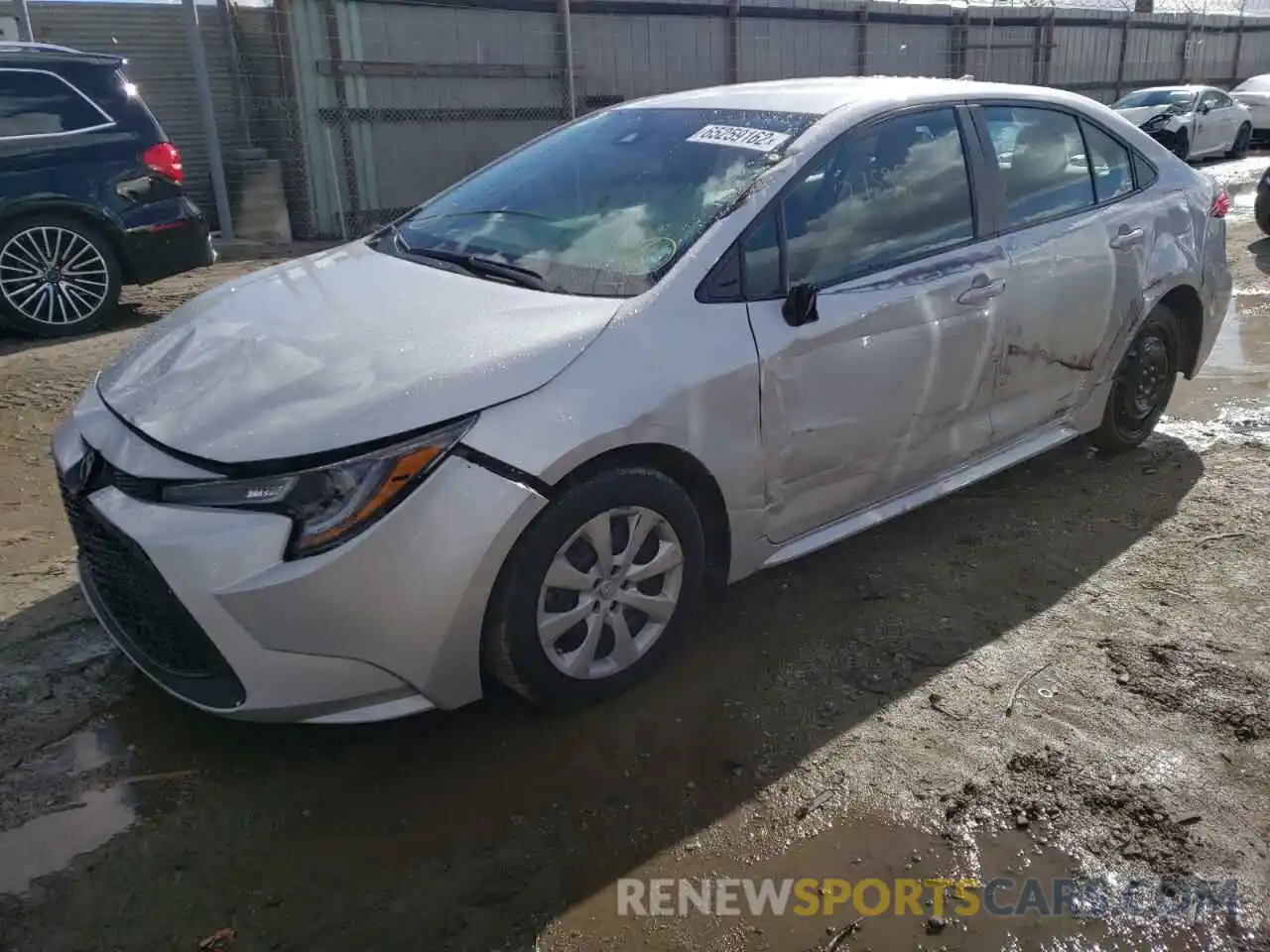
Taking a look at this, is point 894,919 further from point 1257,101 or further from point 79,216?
point 1257,101

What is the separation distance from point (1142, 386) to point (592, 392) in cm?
307

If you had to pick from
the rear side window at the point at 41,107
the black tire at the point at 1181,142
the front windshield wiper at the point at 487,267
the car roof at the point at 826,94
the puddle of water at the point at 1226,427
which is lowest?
the puddle of water at the point at 1226,427

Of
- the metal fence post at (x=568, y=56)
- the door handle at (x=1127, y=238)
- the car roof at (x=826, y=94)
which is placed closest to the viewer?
the car roof at (x=826, y=94)

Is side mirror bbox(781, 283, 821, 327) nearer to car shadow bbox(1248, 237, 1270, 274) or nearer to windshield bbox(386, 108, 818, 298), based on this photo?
windshield bbox(386, 108, 818, 298)

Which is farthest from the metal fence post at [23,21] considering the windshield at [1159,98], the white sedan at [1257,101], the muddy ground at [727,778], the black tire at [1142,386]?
the white sedan at [1257,101]

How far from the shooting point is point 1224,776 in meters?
2.63

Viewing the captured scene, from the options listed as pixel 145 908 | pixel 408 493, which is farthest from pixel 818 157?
pixel 145 908

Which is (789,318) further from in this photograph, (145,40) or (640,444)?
(145,40)

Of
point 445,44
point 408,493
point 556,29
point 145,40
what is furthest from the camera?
point 556,29

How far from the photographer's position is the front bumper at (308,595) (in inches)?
91.7

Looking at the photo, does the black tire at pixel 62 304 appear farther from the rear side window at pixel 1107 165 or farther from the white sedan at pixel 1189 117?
the white sedan at pixel 1189 117

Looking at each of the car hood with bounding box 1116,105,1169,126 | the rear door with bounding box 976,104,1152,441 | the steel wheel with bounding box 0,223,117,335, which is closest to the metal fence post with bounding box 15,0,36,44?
the steel wheel with bounding box 0,223,117,335

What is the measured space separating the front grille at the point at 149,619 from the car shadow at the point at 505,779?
273mm

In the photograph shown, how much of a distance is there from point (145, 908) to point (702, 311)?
6.47ft
